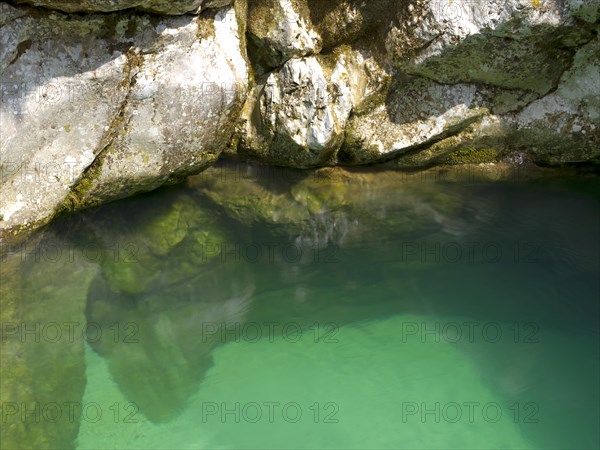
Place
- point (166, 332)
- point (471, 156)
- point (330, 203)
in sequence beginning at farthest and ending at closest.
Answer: point (330, 203)
point (471, 156)
point (166, 332)

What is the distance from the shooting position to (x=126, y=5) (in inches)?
166

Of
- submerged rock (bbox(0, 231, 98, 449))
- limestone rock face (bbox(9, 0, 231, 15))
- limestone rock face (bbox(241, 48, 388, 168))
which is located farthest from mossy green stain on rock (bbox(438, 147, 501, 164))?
submerged rock (bbox(0, 231, 98, 449))

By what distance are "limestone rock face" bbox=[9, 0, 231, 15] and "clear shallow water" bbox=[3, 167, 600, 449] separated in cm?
168

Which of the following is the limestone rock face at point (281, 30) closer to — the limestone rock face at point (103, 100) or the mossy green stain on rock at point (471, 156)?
the limestone rock face at point (103, 100)

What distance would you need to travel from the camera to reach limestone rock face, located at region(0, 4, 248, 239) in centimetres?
437

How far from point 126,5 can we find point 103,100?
28.7 inches

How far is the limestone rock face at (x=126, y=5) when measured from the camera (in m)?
4.12

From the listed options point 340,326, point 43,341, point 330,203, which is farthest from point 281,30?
point 43,341

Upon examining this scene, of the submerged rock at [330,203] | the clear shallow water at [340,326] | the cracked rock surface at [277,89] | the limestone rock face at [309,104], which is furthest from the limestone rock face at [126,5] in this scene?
the clear shallow water at [340,326]

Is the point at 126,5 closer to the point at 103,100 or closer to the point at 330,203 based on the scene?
the point at 103,100

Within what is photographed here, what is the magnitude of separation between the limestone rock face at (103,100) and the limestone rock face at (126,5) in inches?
3.8

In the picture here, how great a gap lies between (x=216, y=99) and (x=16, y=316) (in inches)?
89.7

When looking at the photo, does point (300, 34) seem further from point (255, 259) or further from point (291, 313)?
point (291, 313)

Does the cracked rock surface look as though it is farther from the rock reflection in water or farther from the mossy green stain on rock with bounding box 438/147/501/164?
the rock reflection in water
